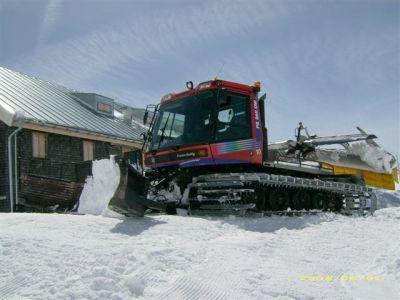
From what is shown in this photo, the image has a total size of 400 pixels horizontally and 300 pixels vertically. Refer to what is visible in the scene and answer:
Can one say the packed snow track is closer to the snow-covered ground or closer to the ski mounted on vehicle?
the snow-covered ground

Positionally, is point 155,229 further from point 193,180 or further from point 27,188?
point 27,188

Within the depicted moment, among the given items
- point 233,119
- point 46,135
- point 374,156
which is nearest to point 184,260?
point 233,119

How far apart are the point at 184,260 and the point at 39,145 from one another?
1315 centimetres

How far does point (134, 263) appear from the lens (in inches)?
171

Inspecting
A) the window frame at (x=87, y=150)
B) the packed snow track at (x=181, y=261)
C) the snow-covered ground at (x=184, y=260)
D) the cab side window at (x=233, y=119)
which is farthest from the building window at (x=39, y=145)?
the packed snow track at (x=181, y=261)

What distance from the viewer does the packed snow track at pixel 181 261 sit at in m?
3.86

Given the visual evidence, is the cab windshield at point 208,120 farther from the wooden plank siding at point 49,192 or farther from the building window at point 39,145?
the building window at point 39,145

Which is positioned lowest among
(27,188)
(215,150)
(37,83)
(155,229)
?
(155,229)

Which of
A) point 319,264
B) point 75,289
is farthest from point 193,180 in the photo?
point 75,289

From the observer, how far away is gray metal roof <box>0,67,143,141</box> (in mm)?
16683

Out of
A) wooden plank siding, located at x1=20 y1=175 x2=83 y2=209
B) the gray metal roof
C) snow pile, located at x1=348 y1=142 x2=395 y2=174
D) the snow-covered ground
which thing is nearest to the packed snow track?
the snow-covered ground

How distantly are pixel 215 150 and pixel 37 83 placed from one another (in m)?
15.6

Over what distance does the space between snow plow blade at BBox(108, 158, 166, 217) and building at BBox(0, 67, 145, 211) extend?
441 cm

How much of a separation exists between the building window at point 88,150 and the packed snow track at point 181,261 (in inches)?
459
